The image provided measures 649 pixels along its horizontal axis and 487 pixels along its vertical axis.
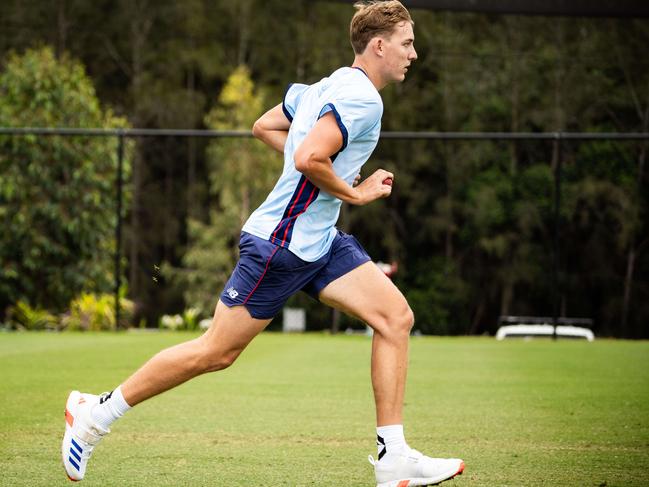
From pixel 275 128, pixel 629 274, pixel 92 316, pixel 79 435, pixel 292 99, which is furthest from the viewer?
pixel 629 274

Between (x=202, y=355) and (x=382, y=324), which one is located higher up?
(x=382, y=324)

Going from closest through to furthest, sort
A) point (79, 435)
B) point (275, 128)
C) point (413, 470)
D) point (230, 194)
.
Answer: point (413, 470) → point (79, 435) → point (275, 128) → point (230, 194)

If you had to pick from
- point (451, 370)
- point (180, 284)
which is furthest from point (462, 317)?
point (451, 370)

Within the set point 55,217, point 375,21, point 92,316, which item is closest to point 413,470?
point 375,21

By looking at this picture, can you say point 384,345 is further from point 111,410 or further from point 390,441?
point 111,410

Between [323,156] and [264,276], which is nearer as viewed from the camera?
[323,156]

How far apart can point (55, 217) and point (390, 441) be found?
49.4 ft

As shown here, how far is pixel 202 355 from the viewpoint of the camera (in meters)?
3.84

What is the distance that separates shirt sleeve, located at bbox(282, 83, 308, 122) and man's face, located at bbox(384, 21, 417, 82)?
385 mm

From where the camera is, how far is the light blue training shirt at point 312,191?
12.3 feet

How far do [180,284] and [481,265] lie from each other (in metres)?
8.69

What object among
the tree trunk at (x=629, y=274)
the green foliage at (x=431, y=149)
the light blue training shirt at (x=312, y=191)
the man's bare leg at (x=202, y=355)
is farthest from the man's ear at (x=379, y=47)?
the tree trunk at (x=629, y=274)

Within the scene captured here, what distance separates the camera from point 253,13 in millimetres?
33906

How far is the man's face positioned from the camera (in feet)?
12.7
